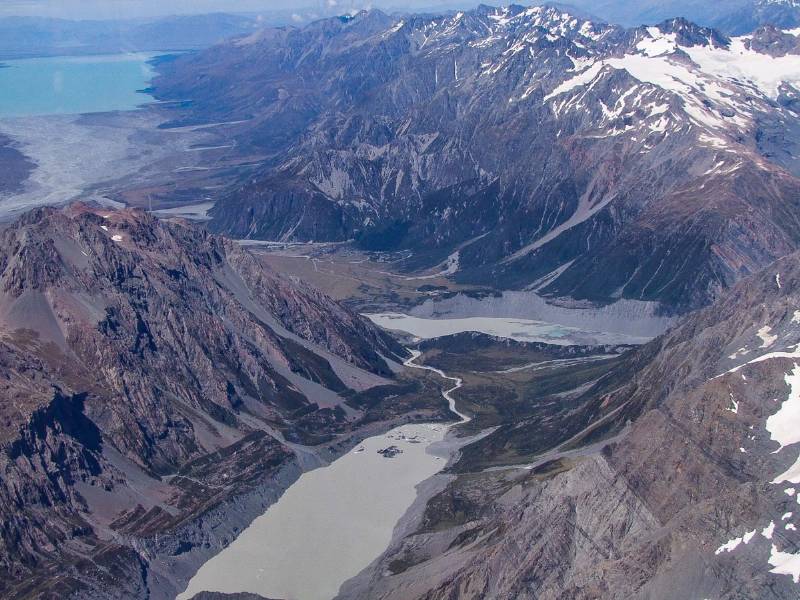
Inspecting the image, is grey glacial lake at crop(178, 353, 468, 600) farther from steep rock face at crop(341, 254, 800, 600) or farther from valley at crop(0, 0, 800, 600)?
steep rock face at crop(341, 254, 800, 600)

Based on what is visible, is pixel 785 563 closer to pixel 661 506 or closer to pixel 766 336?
pixel 661 506

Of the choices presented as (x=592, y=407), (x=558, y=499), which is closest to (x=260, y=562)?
(x=558, y=499)

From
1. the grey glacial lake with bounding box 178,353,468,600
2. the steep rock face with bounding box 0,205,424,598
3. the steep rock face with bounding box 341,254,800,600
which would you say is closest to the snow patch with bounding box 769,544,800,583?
the steep rock face with bounding box 341,254,800,600

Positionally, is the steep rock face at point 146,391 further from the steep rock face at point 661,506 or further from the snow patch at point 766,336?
the snow patch at point 766,336

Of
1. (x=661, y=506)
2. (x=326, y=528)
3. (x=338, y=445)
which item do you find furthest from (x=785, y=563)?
(x=338, y=445)

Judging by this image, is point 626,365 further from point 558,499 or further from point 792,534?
point 792,534

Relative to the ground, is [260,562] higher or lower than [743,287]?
lower
